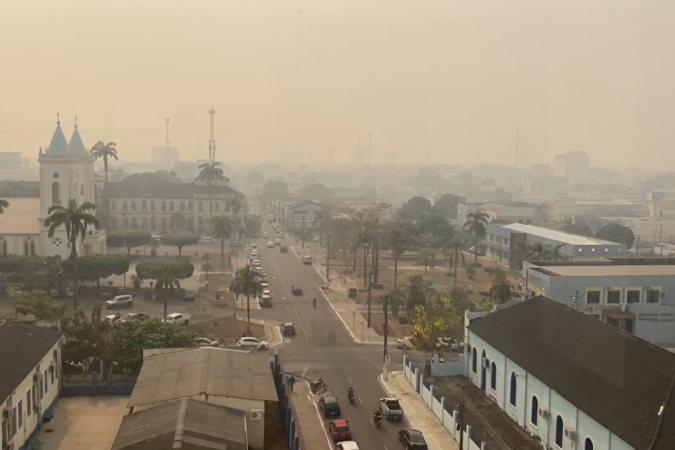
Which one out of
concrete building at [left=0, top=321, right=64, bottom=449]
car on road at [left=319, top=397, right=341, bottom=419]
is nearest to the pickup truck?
car on road at [left=319, top=397, right=341, bottom=419]

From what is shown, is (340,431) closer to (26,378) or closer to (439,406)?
(439,406)

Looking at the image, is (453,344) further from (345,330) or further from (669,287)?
(669,287)

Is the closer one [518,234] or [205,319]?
[205,319]

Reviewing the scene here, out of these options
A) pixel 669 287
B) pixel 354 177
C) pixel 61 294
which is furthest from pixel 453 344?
pixel 354 177

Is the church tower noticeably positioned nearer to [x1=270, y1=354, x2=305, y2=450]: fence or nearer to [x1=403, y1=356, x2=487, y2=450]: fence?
[x1=270, y1=354, x2=305, y2=450]: fence

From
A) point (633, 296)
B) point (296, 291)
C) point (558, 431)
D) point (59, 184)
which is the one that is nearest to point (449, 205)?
point (296, 291)

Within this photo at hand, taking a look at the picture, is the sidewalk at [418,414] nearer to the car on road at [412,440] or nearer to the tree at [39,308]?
the car on road at [412,440]
